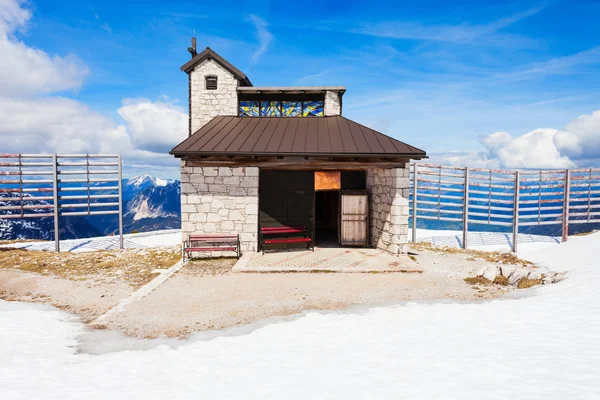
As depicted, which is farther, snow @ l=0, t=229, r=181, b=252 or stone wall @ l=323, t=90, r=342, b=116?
snow @ l=0, t=229, r=181, b=252

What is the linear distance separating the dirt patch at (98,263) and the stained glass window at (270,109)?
259 inches

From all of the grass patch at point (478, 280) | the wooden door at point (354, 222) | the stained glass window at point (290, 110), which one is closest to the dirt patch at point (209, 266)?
the wooden door at point (354, 222)

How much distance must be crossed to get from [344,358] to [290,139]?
7880 millimetres

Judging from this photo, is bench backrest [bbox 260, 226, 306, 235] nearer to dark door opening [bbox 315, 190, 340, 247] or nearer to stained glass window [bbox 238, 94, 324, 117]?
dark door opening [bbox 315, 190, 340, 247]

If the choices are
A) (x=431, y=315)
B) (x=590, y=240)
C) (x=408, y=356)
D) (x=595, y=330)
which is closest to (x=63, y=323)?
(x=408, y=356)

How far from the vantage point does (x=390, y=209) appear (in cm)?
1054

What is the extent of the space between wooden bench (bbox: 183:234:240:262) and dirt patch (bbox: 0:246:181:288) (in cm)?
95

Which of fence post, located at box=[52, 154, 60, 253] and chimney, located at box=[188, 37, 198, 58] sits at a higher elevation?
chimney, located at box=[188, 37, 198, 58]

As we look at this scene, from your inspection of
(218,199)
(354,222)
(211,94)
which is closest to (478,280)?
(354,222)

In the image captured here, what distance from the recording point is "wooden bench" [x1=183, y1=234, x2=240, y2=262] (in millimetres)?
9924

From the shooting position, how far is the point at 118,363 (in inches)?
160

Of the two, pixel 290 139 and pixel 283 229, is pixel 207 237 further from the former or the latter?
pixel 290 139

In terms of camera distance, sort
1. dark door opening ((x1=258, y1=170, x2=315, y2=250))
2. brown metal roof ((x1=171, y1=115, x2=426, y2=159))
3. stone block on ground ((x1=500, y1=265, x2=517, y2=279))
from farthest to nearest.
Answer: dark door opening ((x1=258, y1=170, x2=315, y2=250)), brown metal roof ((x1=171, y1=115, x2=426, y2=159)), stone block on ground ((x1=500, y1=265, x2=517, y2=279))

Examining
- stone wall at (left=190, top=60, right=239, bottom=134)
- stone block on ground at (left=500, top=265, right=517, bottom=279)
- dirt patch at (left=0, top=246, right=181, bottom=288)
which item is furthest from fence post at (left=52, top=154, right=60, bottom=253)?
stone block on ground at (left=500, top=265, right=517, bottom=279)
